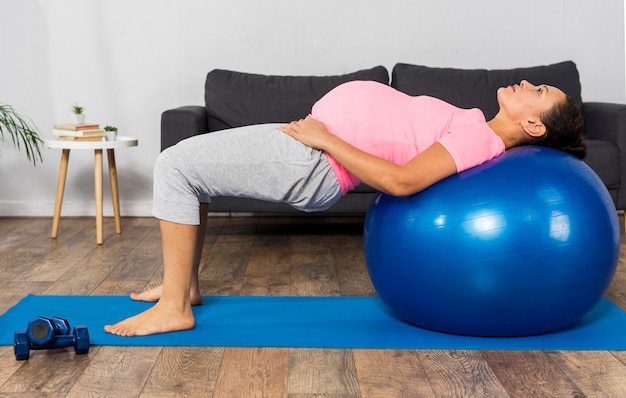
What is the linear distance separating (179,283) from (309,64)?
252cm

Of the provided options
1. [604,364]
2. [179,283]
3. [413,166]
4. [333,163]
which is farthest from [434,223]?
[179,283]

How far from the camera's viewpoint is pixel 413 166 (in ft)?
7.18

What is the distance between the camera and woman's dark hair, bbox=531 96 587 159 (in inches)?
91.0

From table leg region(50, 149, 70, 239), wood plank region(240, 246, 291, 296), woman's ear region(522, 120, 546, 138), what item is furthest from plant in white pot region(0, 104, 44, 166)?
woman's ear region(522, 120, 546, 138)

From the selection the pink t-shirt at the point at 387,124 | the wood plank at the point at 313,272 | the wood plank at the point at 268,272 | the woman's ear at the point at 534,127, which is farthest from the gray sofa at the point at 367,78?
the woman's ear at the point at 534,127

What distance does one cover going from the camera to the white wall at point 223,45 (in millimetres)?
4559

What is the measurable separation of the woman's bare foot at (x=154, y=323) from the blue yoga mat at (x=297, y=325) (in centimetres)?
2

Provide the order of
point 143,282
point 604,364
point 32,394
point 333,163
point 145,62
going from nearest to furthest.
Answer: point 32,394
point 604,364
point 333,163
point 143,282
point 145,62

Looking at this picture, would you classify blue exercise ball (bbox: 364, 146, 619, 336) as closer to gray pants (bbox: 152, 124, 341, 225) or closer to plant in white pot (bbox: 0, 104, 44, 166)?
gray pants (bbox: 152, 124, 341, 225)

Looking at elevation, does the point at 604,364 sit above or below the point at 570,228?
below

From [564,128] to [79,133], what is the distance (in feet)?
7.98

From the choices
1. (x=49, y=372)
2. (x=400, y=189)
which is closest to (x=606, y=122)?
(x=400, y=189)

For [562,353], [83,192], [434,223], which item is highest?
[434,223]

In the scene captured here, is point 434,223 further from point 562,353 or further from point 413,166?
point 562,353
